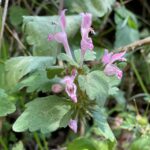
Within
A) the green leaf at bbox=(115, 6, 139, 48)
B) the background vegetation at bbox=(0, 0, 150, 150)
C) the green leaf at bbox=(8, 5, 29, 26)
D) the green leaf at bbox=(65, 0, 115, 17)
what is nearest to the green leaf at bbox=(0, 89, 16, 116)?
the background vegetation at bbox=(0, 0, 150, 150)

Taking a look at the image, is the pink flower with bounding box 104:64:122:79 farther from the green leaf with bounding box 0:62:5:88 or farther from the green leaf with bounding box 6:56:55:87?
the green leaf with bounding box 0:62:5:88

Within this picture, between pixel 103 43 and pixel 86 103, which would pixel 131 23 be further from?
pixel 86 103

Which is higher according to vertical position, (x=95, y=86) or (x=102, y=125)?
(x=95, y=86)

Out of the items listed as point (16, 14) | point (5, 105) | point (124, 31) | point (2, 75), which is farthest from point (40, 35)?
point (124, 31)

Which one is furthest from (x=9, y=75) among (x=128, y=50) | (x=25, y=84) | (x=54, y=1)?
(x=54, y=1)

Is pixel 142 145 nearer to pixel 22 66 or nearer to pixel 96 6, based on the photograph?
pixel 22 66

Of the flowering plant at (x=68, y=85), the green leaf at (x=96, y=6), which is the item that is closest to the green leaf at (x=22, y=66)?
the flowering plant at (x=68, y=85)
